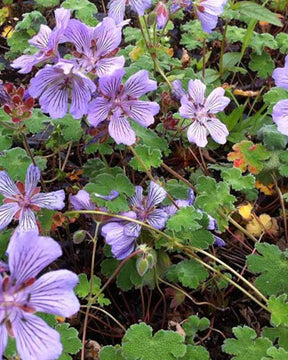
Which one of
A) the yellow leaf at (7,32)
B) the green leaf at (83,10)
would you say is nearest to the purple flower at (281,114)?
the green leaf at (83,10)

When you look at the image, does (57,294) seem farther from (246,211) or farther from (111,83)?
(246,211)

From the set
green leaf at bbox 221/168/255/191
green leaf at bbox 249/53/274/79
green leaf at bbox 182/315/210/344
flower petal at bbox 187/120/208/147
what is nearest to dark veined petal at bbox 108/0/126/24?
flower petal at bbox 187/120/208/147

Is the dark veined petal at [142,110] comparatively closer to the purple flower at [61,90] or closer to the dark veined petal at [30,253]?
the purple flower at [61,90]

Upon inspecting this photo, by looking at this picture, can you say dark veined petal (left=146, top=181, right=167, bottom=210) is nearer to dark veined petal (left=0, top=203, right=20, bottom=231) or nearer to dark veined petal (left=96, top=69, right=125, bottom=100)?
dark veined petal (left=96, top=69, right=125, bottom=100)

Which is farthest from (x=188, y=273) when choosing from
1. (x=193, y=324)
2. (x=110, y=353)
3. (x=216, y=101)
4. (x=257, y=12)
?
(x=257, y=12)

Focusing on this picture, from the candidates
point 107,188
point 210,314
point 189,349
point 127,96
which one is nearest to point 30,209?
point 107,188

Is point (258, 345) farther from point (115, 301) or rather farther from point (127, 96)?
point (127, 96)

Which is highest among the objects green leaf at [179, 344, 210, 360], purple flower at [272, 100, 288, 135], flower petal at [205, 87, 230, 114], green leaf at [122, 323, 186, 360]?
purple flower at [272, 100, 288, 135]
